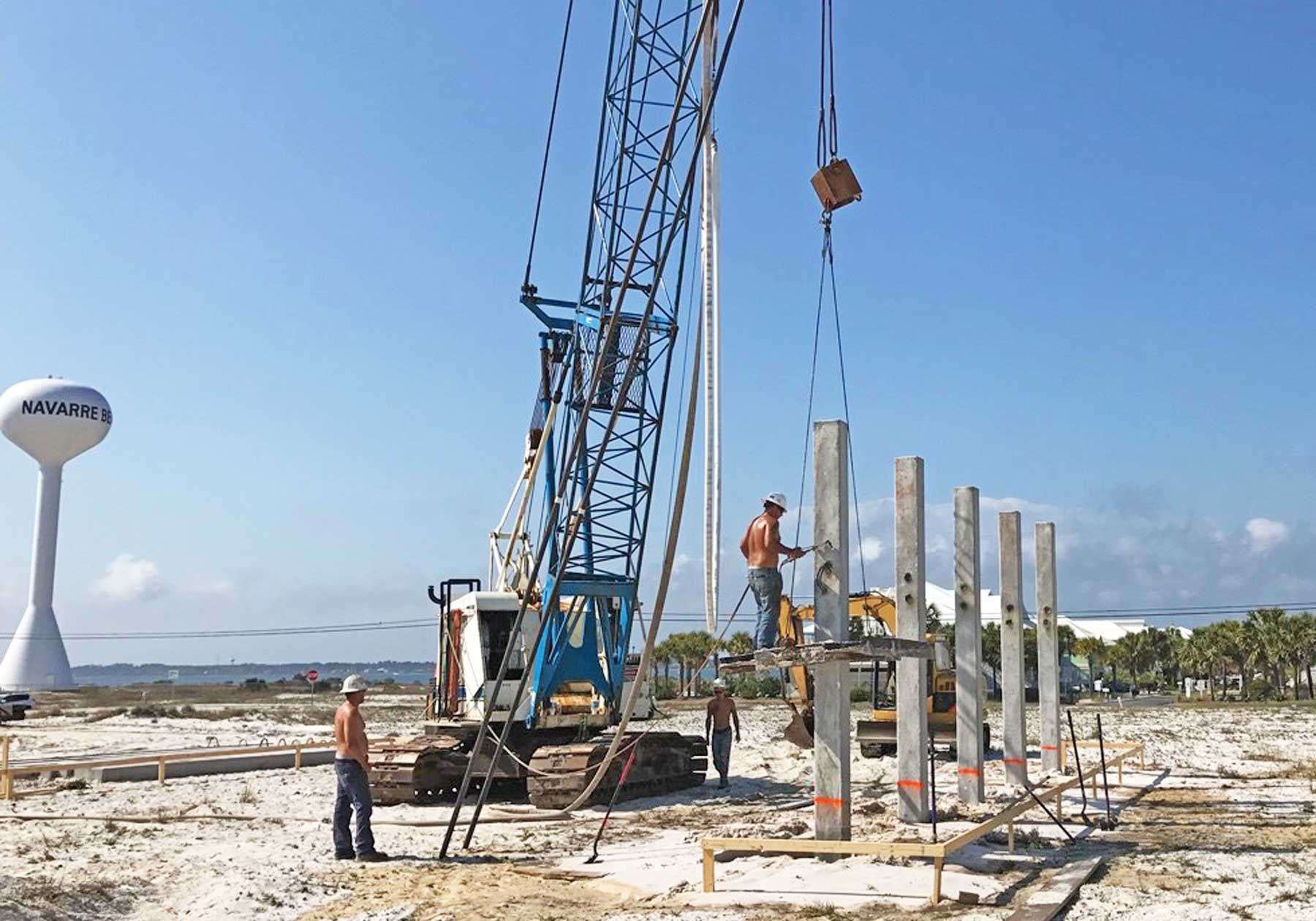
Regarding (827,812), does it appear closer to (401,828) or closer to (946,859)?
(946,859)

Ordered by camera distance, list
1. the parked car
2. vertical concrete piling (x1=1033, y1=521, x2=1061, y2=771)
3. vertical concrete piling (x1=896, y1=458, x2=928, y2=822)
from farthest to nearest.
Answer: the parked car
vertical concrete piling (x1=1033, y1=521, x2=1061, y2=771)
vertical concrete piling (x1=896, y1=458, x2=928, y2=822)

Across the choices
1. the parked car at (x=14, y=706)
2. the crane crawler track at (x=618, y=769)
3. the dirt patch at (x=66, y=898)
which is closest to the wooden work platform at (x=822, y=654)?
the crane crawler track at (x=618, y=769)

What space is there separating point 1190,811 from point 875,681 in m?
7.95

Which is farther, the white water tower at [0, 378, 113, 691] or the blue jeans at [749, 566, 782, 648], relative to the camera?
the white water tower at [0, 378, 113, 691]

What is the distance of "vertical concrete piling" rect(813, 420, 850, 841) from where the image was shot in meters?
10.6

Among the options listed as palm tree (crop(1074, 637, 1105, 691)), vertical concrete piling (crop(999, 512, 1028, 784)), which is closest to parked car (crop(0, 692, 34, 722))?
vertical concrete piling (crop(999, 512, 1028, 784))

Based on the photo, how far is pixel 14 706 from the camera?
154 ft

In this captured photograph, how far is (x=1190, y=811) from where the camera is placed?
569 inches

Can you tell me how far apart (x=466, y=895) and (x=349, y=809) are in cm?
238

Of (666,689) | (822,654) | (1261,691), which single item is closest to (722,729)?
(822,654)

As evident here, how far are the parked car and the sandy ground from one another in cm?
2917

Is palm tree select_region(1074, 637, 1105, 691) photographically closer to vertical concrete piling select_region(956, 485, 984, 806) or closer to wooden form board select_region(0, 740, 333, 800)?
wooden form board select_region(0, 740, 333, 800)

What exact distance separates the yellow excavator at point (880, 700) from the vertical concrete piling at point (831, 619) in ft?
29.2

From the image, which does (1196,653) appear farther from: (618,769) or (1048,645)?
(618,769)
